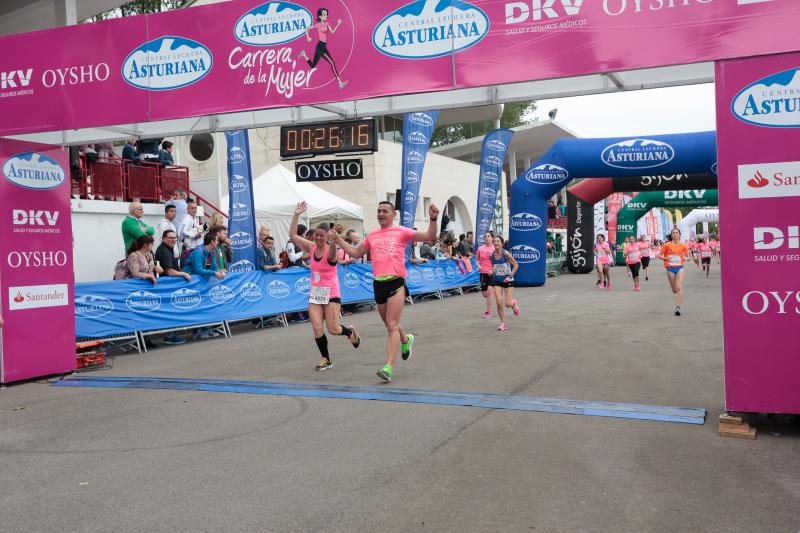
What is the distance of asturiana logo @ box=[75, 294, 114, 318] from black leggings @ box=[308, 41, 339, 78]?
556cm

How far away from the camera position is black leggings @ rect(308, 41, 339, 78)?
7570mm

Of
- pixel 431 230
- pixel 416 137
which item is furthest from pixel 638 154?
pixel 431 230

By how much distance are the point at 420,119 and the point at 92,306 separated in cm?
1261

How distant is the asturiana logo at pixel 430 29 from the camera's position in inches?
277

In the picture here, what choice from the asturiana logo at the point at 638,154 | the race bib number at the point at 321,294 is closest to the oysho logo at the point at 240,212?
the race bib number at the point at 321,294

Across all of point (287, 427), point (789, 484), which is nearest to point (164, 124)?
point (287, 427)

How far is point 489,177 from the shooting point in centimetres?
2522

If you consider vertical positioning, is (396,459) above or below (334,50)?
below

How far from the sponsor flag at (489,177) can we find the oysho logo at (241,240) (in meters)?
11.1

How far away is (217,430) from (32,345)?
4171 millimetres

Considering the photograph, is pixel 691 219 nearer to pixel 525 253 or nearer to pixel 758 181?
pixel 525 253

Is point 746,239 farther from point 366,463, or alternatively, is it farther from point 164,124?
point 164,124

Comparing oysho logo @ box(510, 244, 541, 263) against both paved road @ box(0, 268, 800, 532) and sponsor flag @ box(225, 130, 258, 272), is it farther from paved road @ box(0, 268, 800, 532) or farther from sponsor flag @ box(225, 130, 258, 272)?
paved road @ box(0, 268, 800, 532)

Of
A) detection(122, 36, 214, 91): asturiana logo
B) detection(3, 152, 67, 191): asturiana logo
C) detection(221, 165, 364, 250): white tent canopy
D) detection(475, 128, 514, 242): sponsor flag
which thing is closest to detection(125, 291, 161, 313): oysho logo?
detection(3, 152, 67, 191): asturiana logo
